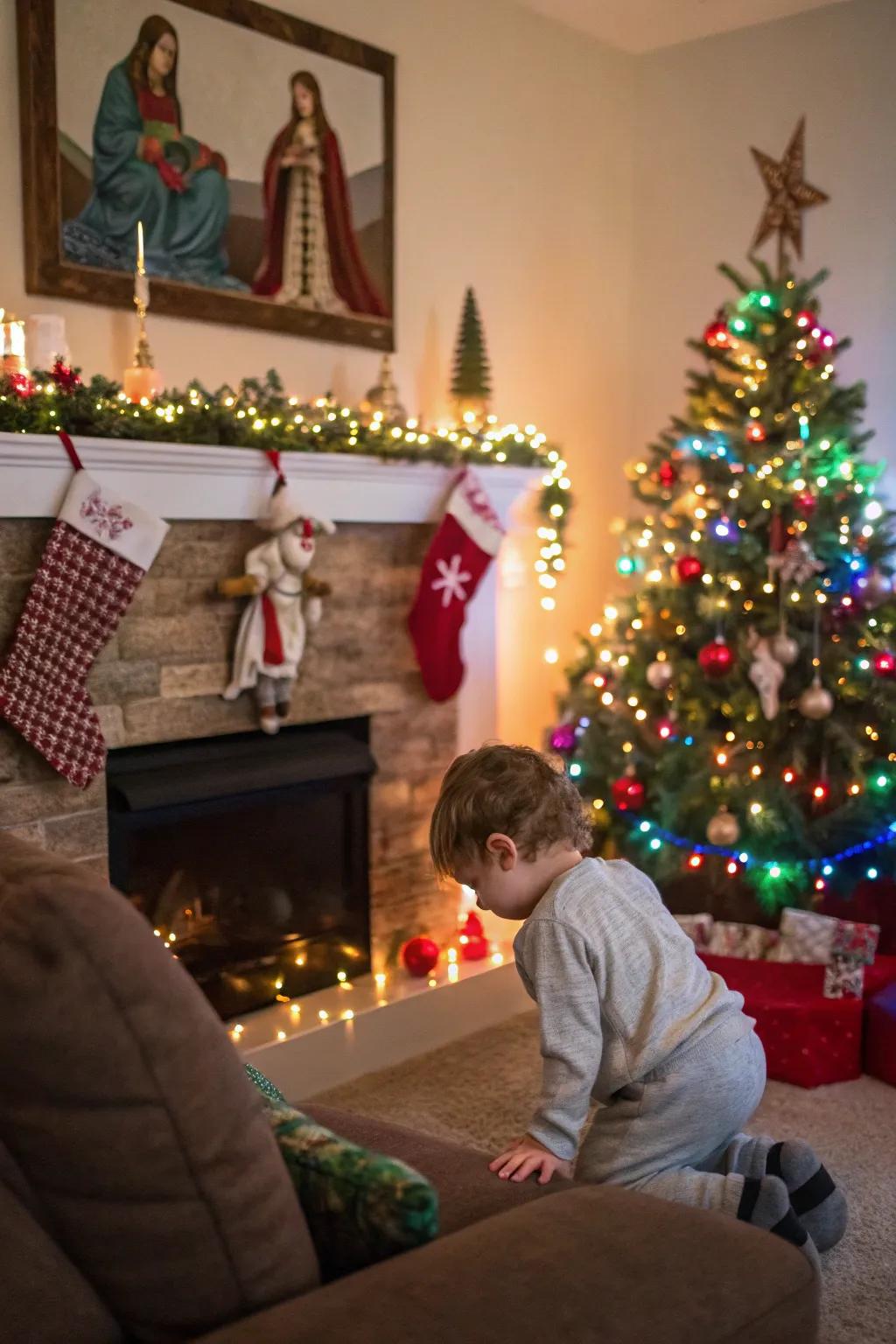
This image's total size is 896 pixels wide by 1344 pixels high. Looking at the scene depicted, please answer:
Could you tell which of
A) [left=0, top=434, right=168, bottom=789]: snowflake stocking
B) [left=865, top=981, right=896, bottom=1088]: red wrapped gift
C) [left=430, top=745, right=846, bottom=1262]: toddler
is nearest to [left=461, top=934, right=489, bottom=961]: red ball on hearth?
[left=865, top=981, right=896, bottom=1088]: red wrapped gift

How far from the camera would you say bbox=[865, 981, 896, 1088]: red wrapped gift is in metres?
3.12

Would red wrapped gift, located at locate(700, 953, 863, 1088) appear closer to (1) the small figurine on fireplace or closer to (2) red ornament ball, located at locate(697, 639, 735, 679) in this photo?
(2) red ornament ball, located at locate(697, 639, 735, 679)

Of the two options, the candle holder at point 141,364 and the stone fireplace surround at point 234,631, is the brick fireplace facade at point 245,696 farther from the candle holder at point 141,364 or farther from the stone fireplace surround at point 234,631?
the candle holder at point 141,364

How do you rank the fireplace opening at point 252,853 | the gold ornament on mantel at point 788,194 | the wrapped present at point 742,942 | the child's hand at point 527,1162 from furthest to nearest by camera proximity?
the gold ornament on mantel at point 788,194 < the wrapped present at point 742,942 < the fireplace opening at point 252,853 < the child's hand at point 527,1162

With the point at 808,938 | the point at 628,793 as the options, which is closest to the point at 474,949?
the point at 628,793

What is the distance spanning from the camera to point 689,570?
147 inches

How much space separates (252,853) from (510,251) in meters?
2.24

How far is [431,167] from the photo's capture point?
4.01 m

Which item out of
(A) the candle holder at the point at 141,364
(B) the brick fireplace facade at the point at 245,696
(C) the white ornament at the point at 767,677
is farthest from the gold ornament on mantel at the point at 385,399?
(C) the white ornament at the point at 767,677

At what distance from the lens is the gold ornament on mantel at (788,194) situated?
4.33 metres

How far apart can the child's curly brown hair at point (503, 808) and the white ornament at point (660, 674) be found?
191cm

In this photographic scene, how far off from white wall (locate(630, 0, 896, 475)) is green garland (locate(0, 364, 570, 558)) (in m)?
1.12

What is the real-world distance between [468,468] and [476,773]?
75.4 inches

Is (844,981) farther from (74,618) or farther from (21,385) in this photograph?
(21,385)
